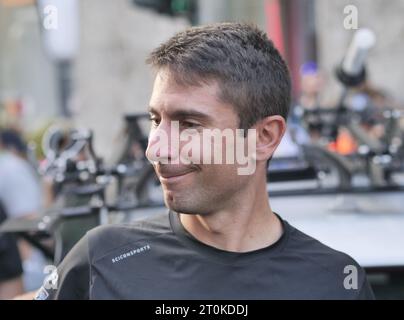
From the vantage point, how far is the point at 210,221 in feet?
7.43

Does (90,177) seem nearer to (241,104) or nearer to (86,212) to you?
(86,212)

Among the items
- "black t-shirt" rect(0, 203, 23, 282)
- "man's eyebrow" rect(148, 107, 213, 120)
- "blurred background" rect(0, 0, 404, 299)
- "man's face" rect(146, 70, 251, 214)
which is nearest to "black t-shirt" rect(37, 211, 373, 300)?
"man's face" rect(146, 70, 251, 214)

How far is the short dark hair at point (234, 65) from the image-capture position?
2.18 meters

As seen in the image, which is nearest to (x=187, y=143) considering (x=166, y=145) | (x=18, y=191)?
(x=166, y=145)

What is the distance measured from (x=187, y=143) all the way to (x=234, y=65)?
0.79ft

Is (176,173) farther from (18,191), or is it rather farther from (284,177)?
(18,191)

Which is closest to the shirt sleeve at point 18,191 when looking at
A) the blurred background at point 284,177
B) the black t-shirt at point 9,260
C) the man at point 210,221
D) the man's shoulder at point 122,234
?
the blurred background at point 284,177

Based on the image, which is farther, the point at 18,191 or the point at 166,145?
the point at 18,191

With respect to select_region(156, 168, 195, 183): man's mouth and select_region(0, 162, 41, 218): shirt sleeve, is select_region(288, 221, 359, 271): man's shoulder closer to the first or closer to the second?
select_region(156, 168, 195, 183): man's mouth

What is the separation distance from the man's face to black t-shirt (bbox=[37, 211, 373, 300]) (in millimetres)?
146

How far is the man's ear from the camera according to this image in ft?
7.59

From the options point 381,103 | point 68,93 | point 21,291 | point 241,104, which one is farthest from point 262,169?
point 68,93

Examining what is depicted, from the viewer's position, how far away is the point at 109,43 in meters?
16.0

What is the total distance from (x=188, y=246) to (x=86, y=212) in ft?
3.88
